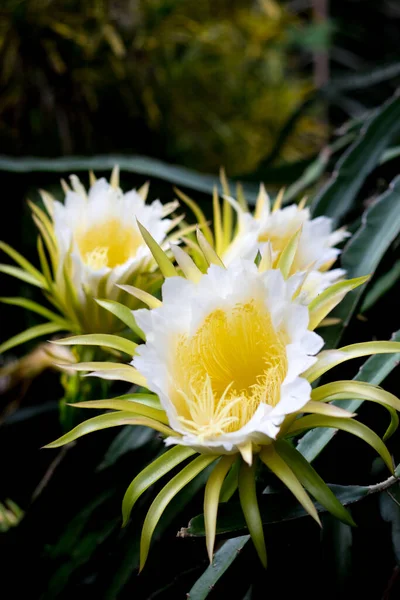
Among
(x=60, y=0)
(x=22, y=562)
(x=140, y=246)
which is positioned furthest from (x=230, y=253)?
(x=60, y=0)

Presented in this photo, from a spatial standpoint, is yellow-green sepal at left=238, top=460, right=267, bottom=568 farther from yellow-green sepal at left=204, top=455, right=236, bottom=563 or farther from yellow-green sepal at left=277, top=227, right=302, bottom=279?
yellow-green sepal at left=277, top=227, right=302, bottom=279

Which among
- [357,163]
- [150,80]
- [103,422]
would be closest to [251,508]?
[103,422]

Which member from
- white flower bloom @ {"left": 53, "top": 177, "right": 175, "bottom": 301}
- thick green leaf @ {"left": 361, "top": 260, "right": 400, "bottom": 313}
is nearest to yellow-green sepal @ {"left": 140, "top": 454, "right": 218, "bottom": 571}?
white flower bloom @ {"left": 53, "top": 177, "right": 175, "bottom": 301}

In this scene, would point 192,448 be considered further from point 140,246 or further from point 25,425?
point 25,425

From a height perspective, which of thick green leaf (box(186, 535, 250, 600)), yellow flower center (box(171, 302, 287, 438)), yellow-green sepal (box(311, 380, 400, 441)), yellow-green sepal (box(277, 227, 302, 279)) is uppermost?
yellow-green sepal (box(277, 227, 302, 279))

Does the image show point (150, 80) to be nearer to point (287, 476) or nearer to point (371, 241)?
point (371, 241)

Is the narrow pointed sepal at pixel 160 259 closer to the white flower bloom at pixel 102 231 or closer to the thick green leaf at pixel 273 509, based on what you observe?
the white flower bloom at pixel 102 231
